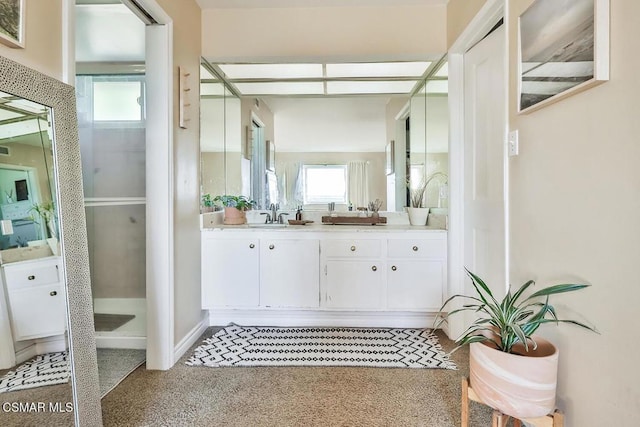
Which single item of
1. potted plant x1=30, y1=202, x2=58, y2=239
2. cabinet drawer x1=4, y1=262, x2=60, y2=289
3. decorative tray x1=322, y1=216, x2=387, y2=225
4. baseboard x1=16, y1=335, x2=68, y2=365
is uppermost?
potted plant x1=30, y1=202, x2=58, y2=239

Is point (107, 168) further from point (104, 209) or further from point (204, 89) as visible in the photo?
point (204, 89)

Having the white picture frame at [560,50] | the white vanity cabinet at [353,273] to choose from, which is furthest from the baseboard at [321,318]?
the white picture frame at [560,50]

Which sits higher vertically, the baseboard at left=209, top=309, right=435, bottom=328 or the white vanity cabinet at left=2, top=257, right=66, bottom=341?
the white vanity cabinet at left=2, top=257, right=66, bottom=341

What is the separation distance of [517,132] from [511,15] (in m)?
0.57

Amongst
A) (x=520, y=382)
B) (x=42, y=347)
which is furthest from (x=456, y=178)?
(x=42, y=347)

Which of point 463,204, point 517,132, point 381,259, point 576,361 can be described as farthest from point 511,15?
point 381,259

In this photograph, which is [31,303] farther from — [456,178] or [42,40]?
[456,178]

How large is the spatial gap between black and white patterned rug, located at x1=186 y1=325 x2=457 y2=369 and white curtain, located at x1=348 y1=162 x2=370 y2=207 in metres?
1.10

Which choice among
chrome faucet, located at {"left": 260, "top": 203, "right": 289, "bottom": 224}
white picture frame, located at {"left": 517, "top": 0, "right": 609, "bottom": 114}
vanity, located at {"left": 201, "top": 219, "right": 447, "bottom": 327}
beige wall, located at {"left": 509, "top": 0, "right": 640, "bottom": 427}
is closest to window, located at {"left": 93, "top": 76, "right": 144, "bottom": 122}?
vanity, located at {"left": 201, "top": 219, "right": 447, "bottom": 327}

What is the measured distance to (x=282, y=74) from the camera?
307cm

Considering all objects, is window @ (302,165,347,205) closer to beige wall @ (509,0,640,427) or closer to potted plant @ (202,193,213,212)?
potted plant @ (202,193,213,212)

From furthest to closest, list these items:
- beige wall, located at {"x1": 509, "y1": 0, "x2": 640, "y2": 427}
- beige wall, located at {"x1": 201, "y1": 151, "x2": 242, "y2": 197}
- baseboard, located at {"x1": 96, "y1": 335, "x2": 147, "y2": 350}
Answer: beige wall, located at {"x1": 201, "y1": 151, "x2": 242, "y2": 197}
baseboard, located at {"x1": 96, "y1": 335, "x2": 147, "y2": 350}
beige wall, located at {"x1": 509, "y1": 0, "x2": 640, "y2": 427}

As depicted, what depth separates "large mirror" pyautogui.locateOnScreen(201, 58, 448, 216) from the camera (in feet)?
9.86

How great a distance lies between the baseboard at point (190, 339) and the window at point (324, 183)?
4.37ft
